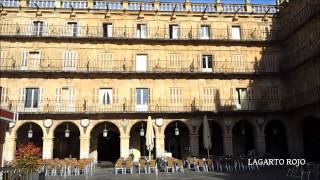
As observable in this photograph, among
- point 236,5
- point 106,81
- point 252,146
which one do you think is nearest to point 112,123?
point 106,81

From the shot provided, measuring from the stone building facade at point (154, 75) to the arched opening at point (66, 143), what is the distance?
0.08 metres

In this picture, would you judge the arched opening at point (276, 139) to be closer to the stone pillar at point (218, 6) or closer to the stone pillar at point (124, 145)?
the stone pillar at point (218, 6)

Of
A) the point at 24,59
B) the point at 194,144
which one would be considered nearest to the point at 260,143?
the point at 194,144

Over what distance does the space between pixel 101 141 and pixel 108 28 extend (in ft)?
29.7

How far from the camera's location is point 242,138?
28656 millimetres

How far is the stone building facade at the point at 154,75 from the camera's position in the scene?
82.8 ft

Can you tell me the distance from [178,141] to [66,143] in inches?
354

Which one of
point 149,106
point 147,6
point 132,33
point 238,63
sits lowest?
point 149,106

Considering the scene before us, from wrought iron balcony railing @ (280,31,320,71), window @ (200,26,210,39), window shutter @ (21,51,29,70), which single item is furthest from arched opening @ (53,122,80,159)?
wrought iron balcony railing @ (280,31,320,71)

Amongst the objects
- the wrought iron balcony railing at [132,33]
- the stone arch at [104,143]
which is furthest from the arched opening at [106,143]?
the wrought iron balcony railing at [132,33]

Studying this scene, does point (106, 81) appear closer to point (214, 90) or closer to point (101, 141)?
point (101, 141)

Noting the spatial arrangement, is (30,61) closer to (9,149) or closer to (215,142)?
(9,149)

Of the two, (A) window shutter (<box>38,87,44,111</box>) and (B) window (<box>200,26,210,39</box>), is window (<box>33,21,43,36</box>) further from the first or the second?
(B) window (<box>200,26,210,39</box>)

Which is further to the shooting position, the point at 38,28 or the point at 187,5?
the point at 187,5
